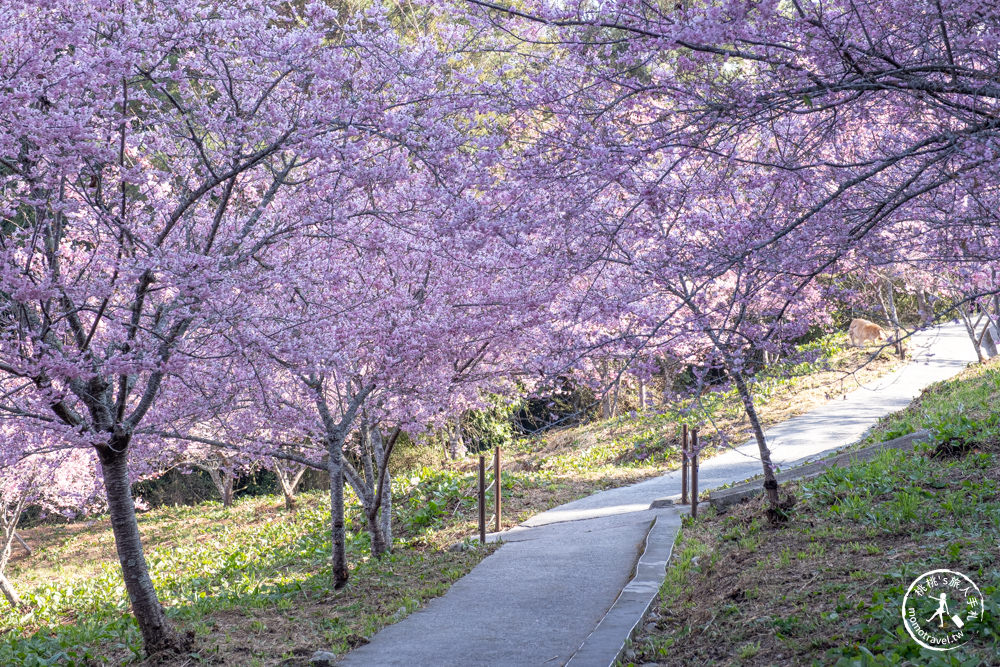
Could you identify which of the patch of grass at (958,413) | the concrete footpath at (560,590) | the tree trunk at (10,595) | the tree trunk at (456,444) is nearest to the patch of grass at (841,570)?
the concrete footpath at (560,590)

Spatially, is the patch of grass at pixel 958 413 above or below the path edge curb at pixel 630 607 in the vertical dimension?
above

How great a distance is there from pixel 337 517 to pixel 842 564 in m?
4.95

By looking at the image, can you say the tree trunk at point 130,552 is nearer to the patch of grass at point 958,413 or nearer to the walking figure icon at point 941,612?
the walking figure icon at point 941,612

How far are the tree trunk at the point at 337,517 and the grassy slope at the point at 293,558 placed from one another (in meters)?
0.29

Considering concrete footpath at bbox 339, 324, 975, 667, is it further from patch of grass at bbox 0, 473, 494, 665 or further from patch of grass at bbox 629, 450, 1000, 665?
patch of grass at bbox 0, 473, 494, 665

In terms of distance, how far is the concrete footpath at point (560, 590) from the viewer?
A: 5.75 metres

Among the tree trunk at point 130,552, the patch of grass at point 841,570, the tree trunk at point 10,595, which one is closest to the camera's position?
the patch of grass at point 841,570

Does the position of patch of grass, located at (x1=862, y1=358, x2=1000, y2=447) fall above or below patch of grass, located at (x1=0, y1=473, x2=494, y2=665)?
above

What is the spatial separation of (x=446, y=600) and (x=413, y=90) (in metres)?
4.52

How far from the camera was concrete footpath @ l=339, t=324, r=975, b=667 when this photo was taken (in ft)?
18.9

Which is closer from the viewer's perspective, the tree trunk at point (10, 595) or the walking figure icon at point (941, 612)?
the walking figure icon at point (941, 612)

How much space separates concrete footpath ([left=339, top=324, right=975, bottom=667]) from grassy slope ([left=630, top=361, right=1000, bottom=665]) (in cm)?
29

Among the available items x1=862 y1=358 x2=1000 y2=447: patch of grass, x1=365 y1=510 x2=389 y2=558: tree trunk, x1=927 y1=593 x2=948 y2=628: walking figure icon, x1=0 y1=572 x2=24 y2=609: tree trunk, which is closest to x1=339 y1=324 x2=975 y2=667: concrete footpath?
x1=862 y1=358 x2=1000 y2=447: patch of grass

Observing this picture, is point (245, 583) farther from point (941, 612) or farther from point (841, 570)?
point (941, 612)
